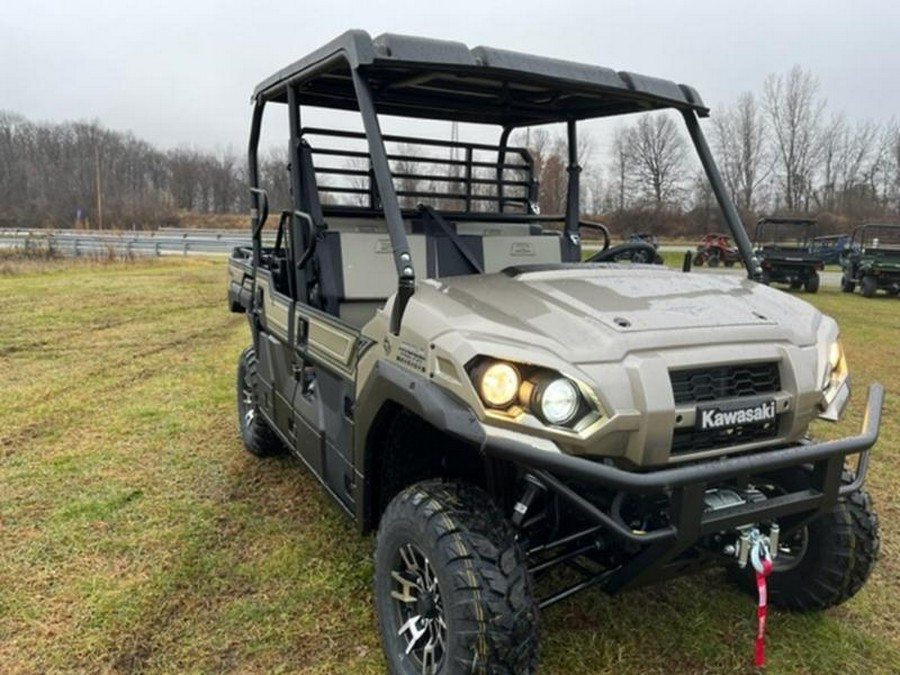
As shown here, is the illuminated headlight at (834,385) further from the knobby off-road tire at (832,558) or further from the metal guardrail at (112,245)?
the metal guardrail at (112,245)

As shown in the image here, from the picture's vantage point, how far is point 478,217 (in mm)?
3973

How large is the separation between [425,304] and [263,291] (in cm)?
183

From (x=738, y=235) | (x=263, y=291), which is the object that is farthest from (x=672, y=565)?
(x=263, y=291)

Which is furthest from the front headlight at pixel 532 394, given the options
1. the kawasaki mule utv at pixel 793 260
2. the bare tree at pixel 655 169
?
the bare tree at pixel 655 169

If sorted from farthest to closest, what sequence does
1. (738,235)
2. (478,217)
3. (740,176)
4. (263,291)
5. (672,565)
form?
1. (740,176)
2. (478,217)
3. (263,291)
4. (738,235)
5. (672,565)

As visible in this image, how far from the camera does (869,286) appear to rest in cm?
1616

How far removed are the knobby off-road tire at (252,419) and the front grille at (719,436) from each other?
108 inches

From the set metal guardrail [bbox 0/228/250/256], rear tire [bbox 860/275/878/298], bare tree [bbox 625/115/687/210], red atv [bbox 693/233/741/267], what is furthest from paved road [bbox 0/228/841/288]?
bare tree [bbox 625/115/687/210]

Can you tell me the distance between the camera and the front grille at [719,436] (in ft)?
6.18

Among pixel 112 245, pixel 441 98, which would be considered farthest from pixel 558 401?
pixel 112 245

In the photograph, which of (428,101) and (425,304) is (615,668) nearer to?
(425,304)

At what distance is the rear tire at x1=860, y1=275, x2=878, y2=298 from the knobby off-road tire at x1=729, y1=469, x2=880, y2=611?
1587cm

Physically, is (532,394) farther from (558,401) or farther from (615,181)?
(615,181)

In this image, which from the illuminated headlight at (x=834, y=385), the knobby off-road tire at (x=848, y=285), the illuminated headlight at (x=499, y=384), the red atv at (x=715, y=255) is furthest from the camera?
the red atv at (x=715, y=255)
